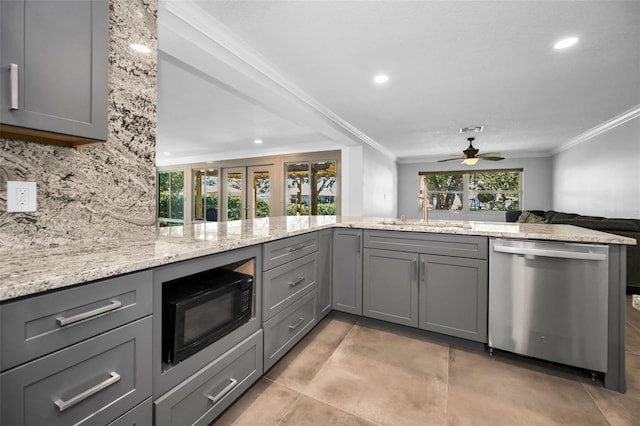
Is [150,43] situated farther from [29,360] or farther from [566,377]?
[566,377]

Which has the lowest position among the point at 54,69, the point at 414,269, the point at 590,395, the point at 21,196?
the point at 590,395

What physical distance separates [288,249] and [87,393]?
123cm

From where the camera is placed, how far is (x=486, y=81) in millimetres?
3121

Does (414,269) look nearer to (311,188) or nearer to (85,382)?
(85,382)

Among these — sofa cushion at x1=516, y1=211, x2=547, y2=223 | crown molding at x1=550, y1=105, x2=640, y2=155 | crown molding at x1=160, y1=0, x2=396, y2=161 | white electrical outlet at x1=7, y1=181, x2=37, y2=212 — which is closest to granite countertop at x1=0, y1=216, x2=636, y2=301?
white electrical outlet at x1=7, y1=181, x2=37, y2=212

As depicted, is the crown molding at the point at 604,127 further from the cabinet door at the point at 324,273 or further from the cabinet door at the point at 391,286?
the cabinet door at the point at 324,273

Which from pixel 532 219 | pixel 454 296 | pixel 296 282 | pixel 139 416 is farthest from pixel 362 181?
pixel 139 416

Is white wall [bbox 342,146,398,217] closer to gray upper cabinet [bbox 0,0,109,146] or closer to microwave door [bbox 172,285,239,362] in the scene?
microwave door [bbox 172,285,239,362]

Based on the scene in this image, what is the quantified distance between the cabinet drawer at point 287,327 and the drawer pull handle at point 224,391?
277mm

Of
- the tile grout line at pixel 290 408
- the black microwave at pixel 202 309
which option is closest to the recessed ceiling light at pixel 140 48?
the black microwave at pixel 202 309

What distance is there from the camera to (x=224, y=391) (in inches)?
54.9

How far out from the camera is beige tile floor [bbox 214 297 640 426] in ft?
4.90

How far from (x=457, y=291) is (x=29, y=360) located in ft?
7.67

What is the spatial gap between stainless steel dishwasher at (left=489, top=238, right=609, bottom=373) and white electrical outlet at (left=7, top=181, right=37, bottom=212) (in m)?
2.66
